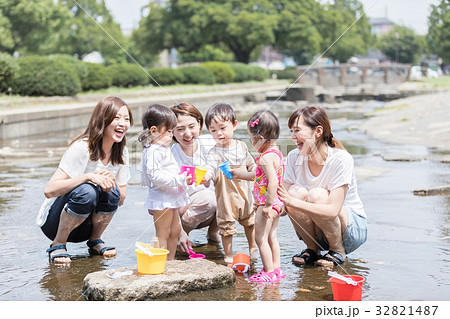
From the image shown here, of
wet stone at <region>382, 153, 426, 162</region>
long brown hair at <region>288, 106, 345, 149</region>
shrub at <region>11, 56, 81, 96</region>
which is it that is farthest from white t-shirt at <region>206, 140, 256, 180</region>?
shrub at <region>11, 56, 81, 96</region>

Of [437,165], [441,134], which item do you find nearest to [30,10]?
[441,134]

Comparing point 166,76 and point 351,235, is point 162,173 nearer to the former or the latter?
point 351,235

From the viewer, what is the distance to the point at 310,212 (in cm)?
365

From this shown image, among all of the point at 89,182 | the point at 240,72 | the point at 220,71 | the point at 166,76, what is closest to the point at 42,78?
the point at 166,76

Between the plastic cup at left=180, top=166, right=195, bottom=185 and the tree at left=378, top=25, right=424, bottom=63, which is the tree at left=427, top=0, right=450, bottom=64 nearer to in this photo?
the plastic cup at left=180, top=166, right=195, bottom=185

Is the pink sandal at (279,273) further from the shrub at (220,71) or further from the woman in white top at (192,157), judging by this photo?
the shrub at (220,71)

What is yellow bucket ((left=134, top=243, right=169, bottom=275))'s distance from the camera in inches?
128

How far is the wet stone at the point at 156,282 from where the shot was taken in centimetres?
309

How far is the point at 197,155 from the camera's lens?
4.19m

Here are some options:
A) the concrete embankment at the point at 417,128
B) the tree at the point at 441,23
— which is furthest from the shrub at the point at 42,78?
A: the tree at the point at 441,23

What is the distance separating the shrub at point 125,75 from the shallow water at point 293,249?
1333cm

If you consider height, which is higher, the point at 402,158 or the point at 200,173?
the point at 200,173

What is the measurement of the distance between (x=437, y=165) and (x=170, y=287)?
5.91 meters

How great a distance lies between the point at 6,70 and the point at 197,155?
12.2 metres
